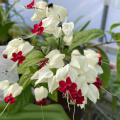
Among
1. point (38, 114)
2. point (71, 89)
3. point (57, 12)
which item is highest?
point (57, 12)

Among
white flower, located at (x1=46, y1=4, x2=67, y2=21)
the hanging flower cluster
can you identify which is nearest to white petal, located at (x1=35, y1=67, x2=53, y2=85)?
the hanging flower cluster

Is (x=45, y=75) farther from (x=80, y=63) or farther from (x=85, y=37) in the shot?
(x=85, y=37)

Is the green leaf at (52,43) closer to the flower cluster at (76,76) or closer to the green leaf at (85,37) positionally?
the green leaf at (85,37)

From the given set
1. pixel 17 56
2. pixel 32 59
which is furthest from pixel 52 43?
pixel 17 56

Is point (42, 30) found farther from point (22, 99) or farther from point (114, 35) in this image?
point (114, 35)

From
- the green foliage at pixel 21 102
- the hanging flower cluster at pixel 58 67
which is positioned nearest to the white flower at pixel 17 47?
the hanging flower cluster at pixel 58 67

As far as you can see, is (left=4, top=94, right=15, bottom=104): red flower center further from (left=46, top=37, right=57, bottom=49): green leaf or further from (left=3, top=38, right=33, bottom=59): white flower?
(left=46, top=37, right=57, bottom=49): green leaf
